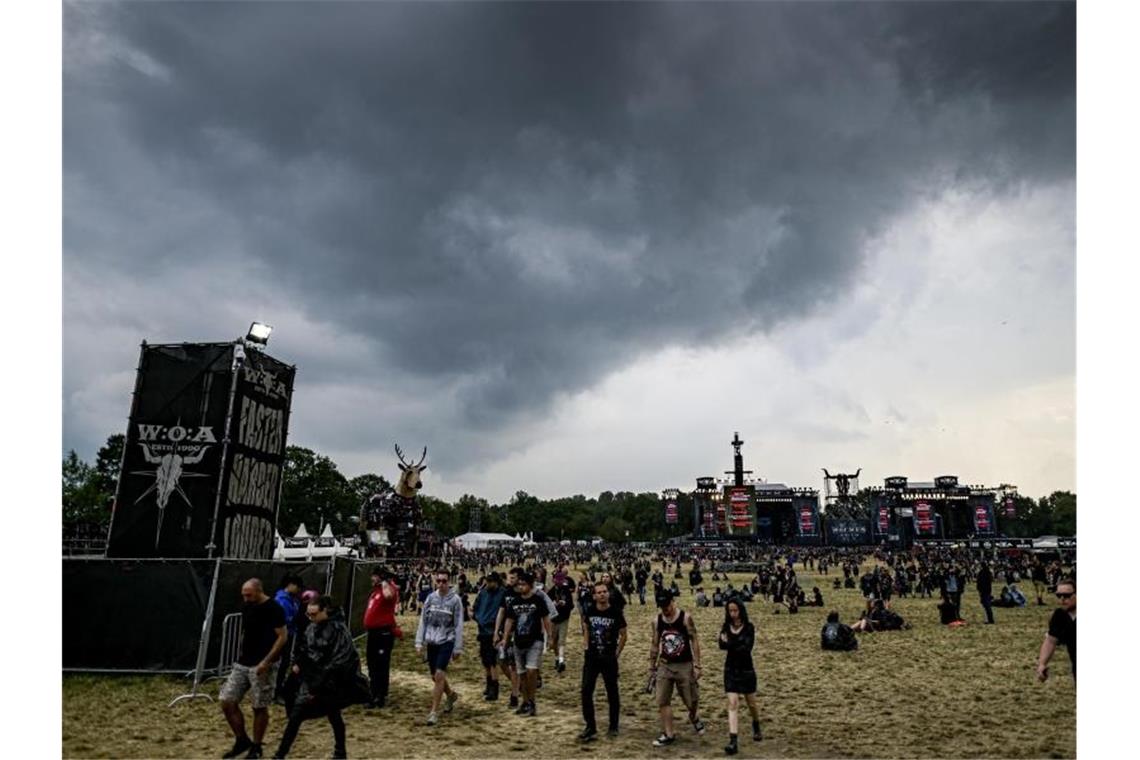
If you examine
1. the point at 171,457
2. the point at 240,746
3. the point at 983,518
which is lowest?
the point at 240,746

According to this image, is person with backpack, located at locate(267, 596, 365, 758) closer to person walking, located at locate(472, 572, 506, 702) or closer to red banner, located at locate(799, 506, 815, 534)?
person walking, located at locate(472, 572, 506, 702)

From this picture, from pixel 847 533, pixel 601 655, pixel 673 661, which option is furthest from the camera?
pixel 847 533

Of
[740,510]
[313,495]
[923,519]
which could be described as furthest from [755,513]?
[313,495]

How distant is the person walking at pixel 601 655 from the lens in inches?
324

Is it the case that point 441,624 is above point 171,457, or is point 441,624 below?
below

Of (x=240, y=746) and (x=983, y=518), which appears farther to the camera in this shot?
(x=983, y=518)

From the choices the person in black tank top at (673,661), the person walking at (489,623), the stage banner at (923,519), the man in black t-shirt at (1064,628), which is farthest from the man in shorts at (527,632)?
the stage banner at (923,519)

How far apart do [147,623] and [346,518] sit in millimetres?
84714

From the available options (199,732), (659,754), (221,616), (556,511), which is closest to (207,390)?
(221,616)

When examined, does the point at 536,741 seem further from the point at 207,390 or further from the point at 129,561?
the point at 207,390

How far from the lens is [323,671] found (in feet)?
22.2

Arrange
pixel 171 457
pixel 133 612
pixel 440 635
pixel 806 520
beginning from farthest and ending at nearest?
pixel 806 520, pixel 171 457, pixel 133 612, pixel 440 635

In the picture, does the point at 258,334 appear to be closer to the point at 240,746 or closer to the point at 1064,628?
the point at 240,746

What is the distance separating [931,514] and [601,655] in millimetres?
100705
